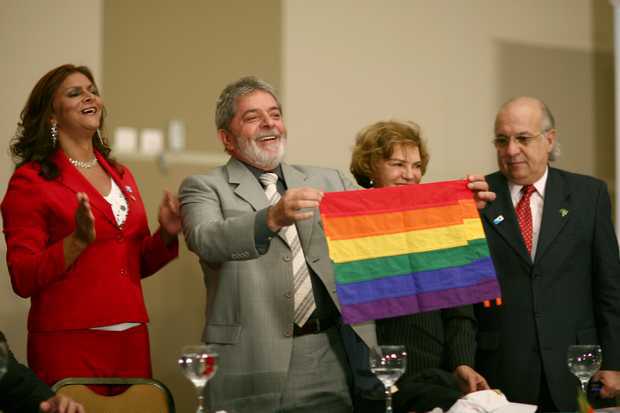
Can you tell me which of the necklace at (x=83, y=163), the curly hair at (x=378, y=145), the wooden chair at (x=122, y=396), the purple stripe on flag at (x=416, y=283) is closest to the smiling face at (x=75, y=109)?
the necklace at (x=83, y=163)

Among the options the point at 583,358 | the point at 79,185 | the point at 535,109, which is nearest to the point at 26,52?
the point at 79,185

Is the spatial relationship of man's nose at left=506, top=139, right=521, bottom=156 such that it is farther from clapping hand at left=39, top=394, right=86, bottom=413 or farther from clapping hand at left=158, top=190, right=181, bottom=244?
clapping hand at left=39, top=394, right=86, bottom=413

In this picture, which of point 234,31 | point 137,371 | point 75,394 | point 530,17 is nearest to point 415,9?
point 530,17

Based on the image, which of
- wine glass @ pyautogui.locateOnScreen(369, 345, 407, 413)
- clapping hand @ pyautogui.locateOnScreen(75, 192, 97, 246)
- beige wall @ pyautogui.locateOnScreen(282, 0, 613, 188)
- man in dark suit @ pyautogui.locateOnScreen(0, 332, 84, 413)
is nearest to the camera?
wine glass @ pyautogui.locateOnScreen(369, 345, 407, 413)

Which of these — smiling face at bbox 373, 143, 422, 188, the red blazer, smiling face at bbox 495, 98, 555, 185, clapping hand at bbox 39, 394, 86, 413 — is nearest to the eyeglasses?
smiling face at bbox 495, 98, 555, 185

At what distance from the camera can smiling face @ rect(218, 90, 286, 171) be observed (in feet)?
10.7

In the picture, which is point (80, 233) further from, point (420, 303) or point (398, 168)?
point (398, 168)

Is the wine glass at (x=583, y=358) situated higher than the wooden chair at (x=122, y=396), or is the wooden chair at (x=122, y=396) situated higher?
the wine glass at (x=583, y=358)

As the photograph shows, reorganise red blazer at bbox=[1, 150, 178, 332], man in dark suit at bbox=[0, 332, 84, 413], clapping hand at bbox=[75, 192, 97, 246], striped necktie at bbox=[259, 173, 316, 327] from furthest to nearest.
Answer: red blazer at bbox=[1, 150, 178, 332] < striped necktie at bbox=[259, 173, 316, 327] < clapping hand at bbox=[75, 192, 97, 246] < man in dark suit at bbox=[0, 332, 84, 413]

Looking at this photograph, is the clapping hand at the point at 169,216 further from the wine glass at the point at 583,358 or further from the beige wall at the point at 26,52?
the wine glass at the point at 583,358

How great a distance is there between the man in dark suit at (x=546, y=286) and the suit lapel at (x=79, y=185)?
160cm

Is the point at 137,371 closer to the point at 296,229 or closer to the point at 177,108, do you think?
the point at 296,229

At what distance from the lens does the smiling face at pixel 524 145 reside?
3.72 m

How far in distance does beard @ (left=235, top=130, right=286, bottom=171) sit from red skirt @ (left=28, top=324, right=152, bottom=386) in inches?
34.2
